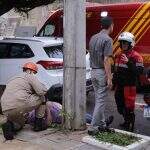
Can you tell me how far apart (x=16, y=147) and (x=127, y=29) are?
7233 millimetres

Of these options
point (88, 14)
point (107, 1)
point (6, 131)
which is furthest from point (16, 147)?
point (107, 1)

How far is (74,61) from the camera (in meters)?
7.76

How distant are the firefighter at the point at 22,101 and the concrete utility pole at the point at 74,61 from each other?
420mm

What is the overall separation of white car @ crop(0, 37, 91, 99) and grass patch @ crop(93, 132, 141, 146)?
3.07 m

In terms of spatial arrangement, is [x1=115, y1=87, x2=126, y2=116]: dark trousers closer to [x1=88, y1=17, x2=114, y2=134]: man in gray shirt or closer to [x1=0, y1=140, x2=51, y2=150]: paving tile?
[x1=88, y1=17, x2=114, y2=134]: man in gray shirt

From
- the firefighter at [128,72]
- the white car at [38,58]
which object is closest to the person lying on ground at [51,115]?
the firefighter at [128,72]

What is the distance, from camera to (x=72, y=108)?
25.6 feet

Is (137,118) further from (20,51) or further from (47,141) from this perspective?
(20,51)

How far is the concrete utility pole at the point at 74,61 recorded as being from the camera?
773cm

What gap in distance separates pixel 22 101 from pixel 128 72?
6.29ft

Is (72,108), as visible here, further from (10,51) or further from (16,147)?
(10,51)

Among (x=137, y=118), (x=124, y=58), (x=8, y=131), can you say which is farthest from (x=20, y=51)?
(x=8, y=131)

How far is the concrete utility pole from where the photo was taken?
7734 millimetres

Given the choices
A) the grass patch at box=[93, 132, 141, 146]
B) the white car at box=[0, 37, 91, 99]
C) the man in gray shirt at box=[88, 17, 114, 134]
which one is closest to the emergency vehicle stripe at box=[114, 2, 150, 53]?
the white car at box=[0, 37, 91, 99]
